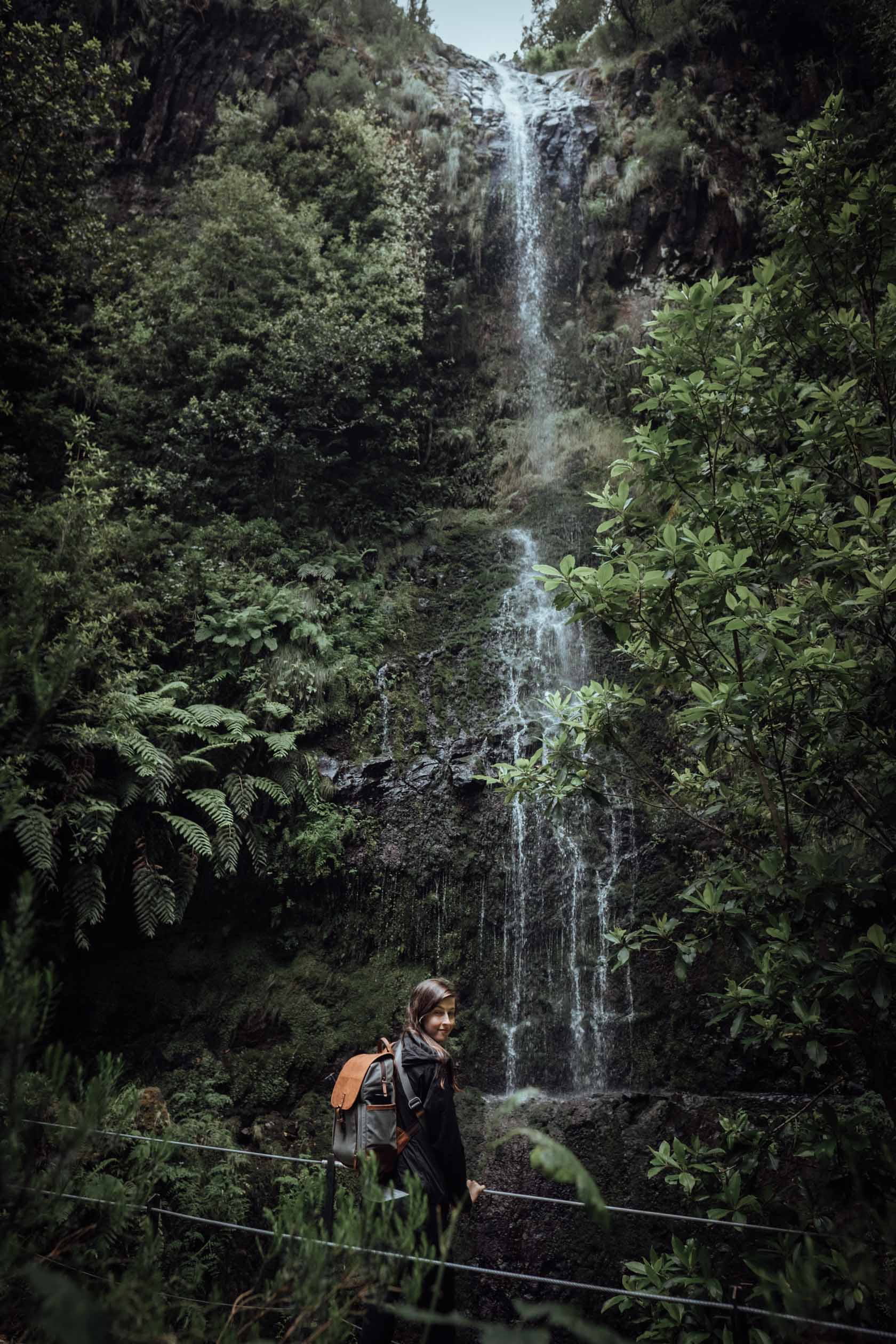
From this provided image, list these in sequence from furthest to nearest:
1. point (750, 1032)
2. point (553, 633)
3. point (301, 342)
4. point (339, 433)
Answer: point (339, 433) < point (301, 342) < point (553, 633) < point (750, 1032)

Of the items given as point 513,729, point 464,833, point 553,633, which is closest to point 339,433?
point 553,633

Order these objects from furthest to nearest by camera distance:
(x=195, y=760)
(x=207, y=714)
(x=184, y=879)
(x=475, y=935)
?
(x=207, y=714), (x=475, y=935), (x=195, y=760), (x=184, y=879)

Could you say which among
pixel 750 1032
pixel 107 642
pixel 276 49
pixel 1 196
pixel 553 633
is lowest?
pixel 750 1032

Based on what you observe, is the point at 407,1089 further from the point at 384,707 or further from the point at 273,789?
the point at 384,707

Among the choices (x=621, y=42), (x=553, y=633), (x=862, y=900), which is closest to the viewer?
(x=862, y=900)

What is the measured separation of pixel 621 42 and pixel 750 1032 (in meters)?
18.9

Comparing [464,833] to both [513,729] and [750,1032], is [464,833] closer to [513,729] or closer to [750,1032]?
[513,729]

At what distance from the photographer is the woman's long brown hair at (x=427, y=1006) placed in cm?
328

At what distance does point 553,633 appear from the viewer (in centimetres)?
988

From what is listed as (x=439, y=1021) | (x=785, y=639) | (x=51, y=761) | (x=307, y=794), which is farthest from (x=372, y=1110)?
(x=307, y=794)

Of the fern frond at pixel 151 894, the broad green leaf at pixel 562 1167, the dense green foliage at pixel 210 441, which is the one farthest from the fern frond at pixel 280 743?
the broad green leaf at pixel 562 1167

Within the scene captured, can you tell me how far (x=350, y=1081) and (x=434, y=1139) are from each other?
393mm

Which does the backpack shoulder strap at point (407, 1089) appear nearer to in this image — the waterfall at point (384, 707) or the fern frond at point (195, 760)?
the fern frond at point (195, 760)

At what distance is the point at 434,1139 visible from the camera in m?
3.06
